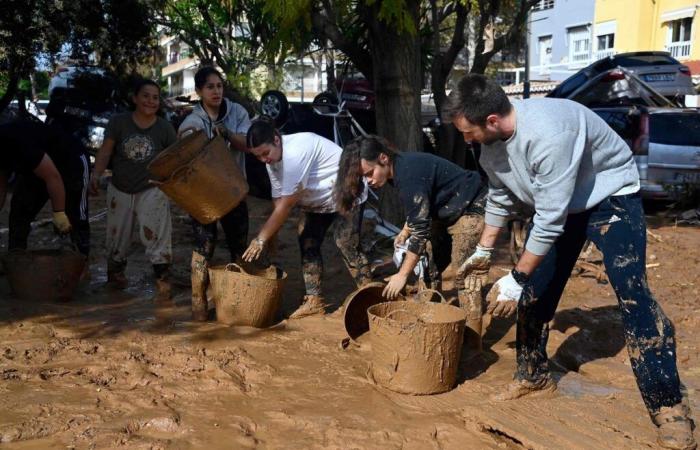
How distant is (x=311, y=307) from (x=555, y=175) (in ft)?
8.43

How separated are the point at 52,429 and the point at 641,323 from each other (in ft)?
8.46

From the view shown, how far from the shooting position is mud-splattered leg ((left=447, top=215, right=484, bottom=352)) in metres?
4.52

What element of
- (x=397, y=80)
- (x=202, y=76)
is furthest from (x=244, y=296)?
(x=397, y=80)

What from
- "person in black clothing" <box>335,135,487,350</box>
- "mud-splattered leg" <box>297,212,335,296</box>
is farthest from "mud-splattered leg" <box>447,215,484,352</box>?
"mud-splattered leg" <box>297,212,335,296</box>

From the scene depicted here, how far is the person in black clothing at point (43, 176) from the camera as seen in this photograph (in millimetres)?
5180

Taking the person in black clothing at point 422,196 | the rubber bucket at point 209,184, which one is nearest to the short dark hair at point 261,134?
the rubber bucket at point 209,184

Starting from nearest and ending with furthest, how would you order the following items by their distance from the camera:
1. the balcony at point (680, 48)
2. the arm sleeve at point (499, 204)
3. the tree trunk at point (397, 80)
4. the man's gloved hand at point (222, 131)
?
1. the arm sleeve at point (499, 204)
2. the man's gloved hand at point (222, 131)
3. the tree trunk at point (397, 80)
4. the balcony at point (680, 48)

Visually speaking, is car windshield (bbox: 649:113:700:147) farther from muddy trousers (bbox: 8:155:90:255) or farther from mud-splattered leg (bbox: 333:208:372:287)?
muddy trousers (bbox: 8:155:90:255)

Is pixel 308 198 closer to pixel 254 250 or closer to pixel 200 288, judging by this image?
pixel 254 250

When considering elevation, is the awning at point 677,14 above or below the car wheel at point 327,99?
above

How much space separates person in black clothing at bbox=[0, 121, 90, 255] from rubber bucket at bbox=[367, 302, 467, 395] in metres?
2.67

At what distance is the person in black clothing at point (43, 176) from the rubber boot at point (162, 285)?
70 cm

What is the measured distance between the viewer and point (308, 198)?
16.2 feet

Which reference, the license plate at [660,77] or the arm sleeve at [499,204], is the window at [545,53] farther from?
the arm sleeve at [499,204]
